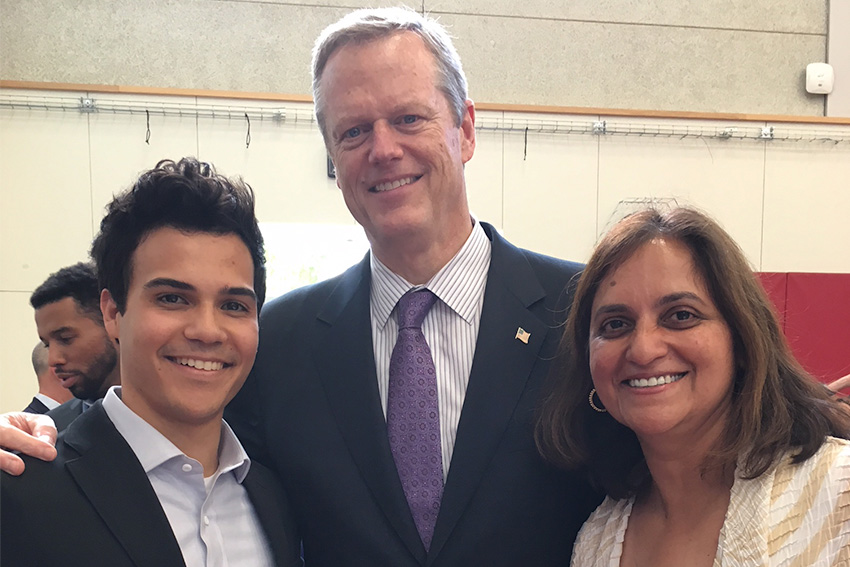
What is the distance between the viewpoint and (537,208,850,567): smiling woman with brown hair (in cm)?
130

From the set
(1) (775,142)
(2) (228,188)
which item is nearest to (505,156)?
(1) (775,142)

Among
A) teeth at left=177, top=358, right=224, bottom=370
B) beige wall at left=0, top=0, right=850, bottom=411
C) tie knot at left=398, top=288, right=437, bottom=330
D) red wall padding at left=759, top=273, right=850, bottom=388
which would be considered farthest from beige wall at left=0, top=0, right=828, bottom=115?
teeth at left=177, top=358, right=224, bottom=370

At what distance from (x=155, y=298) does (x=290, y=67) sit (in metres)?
4.18

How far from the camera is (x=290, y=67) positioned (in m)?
5.22

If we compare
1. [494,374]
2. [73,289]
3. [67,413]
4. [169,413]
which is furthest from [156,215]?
[73,289]

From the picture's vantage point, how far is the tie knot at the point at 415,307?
5.74ft

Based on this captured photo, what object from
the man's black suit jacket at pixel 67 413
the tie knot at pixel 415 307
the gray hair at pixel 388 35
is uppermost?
the gray hair at pixel 388 35

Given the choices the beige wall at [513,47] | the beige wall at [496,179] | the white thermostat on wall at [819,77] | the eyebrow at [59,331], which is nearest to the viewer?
the eyebrow at [59,331]

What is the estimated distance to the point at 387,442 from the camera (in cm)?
163

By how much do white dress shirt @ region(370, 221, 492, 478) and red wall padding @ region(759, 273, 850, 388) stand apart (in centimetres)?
363

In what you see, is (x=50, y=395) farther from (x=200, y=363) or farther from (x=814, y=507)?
(x=814, y=507)

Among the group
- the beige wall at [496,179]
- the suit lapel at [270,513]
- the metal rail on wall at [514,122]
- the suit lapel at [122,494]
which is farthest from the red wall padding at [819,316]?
the suit lapel at [122,494]

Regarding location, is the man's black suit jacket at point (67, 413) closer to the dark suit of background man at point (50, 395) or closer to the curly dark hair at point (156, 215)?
the dark suit of background man at point (50, 395)

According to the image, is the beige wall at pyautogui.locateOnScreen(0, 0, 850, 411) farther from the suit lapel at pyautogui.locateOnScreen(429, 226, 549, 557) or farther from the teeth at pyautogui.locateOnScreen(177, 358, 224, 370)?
the teeth at pyautogui.locateOnScreen(177, 358, 224, 370)
